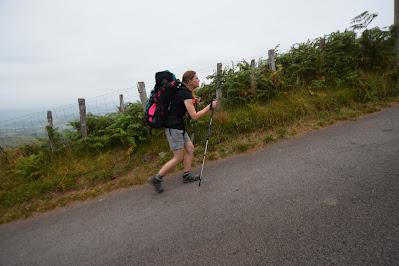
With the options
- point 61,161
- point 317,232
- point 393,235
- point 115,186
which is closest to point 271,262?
point 317,232

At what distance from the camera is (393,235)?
1.79 metres

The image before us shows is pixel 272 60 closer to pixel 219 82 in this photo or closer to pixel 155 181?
pixel 219 82

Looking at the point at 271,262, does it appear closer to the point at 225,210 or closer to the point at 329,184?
the point at 225,210

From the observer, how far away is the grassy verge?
402 centimetres

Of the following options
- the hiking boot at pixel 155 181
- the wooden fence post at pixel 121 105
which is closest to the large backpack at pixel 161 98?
the hiking boot at pixel 155 181

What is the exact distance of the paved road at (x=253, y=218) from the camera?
189 centimetres

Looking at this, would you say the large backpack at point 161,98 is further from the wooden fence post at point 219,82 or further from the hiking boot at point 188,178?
the wooden fence post at point 219,82

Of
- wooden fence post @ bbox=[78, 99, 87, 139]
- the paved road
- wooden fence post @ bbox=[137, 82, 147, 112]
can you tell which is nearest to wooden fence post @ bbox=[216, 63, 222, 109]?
wooden fence post @ bbox=[137, 82, 147, 112]

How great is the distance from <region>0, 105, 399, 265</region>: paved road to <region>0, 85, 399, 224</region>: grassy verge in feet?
1.34

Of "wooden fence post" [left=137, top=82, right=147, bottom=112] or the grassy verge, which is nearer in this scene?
the grassy verge

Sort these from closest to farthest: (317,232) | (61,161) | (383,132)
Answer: (317,232) → (383,132) → (61,161)

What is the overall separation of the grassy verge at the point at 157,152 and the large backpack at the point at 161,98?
152cm

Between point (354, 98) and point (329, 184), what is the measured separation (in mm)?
4486

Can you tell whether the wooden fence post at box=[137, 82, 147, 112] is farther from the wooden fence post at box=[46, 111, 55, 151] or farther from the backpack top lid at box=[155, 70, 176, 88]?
the wooden fence post at box=[46, 111, 55, 151]
